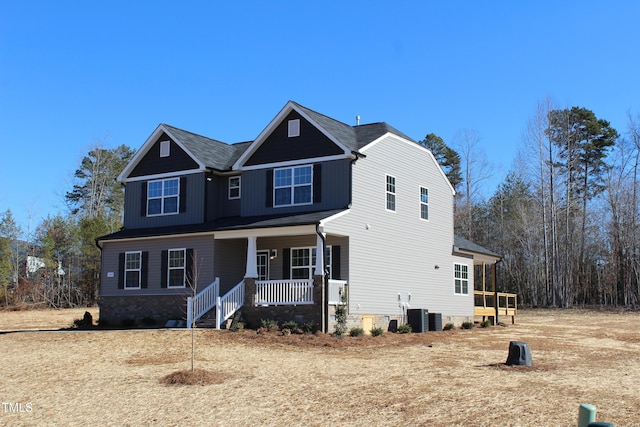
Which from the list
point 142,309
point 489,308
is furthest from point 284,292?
point 489,308

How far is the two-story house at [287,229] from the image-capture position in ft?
69.7

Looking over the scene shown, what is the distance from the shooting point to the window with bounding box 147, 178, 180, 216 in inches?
1013

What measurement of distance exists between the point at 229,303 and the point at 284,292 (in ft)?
6.07

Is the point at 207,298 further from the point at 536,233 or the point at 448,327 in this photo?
the point at 536,233

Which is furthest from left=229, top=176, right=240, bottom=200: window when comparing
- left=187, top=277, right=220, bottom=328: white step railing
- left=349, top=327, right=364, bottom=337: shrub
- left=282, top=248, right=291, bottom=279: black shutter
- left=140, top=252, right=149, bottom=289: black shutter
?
left=349, top=327, right=364, bottom=337: shrub

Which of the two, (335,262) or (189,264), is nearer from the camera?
(335,262)

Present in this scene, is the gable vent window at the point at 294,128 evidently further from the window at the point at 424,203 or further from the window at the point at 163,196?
the window at the point at 424,203

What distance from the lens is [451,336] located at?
866 inches

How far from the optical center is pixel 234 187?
25312mm

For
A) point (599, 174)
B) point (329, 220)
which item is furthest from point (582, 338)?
point (599, 174)

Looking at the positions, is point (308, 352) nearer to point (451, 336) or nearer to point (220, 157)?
point (451, 336)

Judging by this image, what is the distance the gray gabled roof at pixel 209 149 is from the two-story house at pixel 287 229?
83mm

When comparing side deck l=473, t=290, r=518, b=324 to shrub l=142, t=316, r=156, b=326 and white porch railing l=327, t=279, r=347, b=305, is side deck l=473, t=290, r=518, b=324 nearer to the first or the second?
white porch railing l=327, t=279, r=347, b=305

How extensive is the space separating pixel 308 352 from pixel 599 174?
40.3 m
